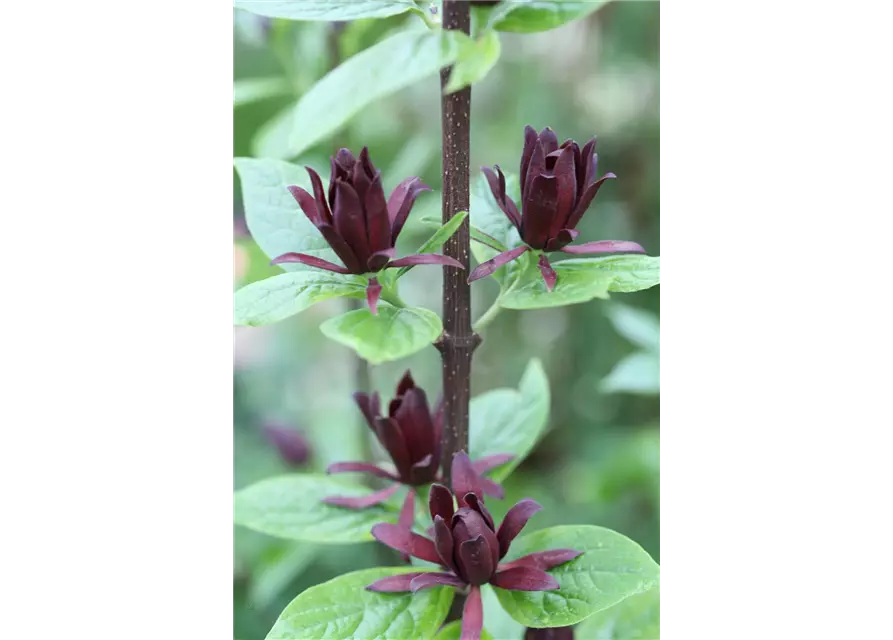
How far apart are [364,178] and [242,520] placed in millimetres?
387

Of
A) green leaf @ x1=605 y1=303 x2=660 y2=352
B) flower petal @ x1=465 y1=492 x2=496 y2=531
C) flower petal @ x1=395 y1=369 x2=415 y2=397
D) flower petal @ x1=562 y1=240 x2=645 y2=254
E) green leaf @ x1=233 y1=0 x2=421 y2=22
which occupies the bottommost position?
Answer: flower petal @ x1=465 y1=492 x2=496 y2=531

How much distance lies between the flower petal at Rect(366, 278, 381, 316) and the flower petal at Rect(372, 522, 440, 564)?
203 millimetres

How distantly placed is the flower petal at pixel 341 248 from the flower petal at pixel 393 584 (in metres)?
0.26

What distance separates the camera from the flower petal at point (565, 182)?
65 cm

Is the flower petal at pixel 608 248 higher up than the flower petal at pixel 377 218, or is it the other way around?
the flower petal at pixel 377 218

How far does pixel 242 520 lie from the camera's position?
821 mm

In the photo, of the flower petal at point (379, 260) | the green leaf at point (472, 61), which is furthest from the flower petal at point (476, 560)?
the green leaf at point (472, 61)

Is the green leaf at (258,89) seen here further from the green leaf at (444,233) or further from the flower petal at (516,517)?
the flower petal at (516,517)

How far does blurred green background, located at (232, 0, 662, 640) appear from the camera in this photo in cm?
Answer: 131

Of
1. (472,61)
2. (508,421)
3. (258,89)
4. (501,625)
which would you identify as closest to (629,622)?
(501,625)

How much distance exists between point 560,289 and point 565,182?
0.29ft

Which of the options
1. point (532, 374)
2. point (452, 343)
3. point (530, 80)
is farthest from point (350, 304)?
point (530, 80)

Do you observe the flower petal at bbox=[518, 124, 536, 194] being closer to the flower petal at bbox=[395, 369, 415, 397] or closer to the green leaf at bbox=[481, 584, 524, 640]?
the flower petal at bbox=[395, 369, 415, 397]

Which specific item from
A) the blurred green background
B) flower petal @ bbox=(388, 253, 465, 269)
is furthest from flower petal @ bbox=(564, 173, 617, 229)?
the blurred green background
